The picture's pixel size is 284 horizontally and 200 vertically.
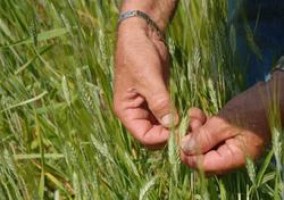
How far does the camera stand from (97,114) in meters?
1.37

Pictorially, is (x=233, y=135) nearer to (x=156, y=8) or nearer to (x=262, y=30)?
(x=156, y=8)

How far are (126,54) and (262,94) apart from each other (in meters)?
0.24

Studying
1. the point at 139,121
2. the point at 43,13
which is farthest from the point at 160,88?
the point at 43,13

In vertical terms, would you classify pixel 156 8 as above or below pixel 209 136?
above

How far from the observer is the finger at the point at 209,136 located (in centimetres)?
113

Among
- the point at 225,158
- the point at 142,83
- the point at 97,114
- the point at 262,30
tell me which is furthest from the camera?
the point at 262,30

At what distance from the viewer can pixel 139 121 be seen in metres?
1.23

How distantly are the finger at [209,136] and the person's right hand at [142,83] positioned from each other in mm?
35

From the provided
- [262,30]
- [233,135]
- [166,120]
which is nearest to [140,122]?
[166,120]

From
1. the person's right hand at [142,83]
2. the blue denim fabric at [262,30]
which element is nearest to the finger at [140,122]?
the person's right hand at [142,83]

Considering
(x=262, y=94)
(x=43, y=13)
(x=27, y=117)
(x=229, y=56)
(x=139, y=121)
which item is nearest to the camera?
(x=262, y=94)

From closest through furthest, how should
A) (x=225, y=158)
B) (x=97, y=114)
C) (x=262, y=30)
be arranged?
(x=225, y=158), (x=97, y=114), (x=262, y=30)

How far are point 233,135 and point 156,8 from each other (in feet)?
0.90

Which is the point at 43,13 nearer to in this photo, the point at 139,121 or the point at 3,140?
the point at 3,140
